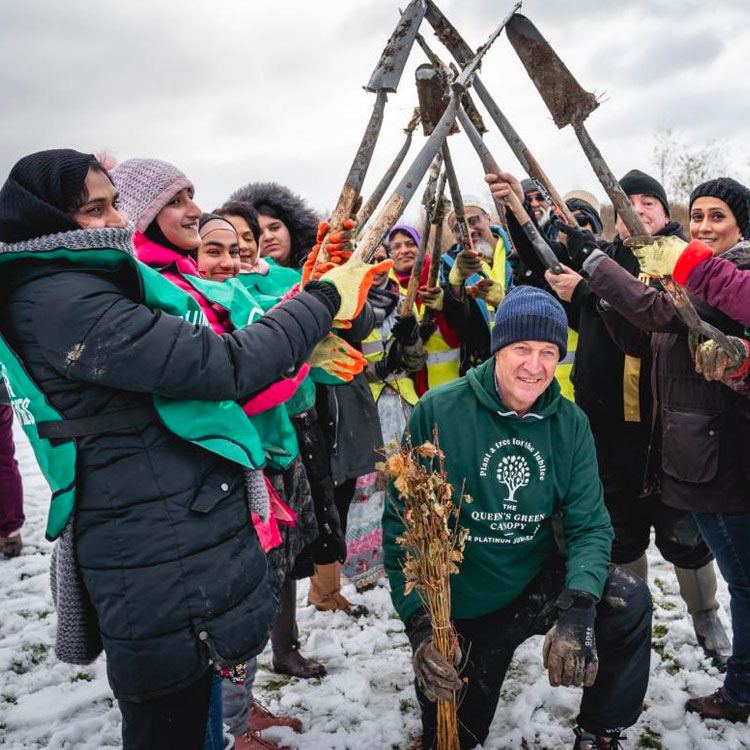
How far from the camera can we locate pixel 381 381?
12.5 ft

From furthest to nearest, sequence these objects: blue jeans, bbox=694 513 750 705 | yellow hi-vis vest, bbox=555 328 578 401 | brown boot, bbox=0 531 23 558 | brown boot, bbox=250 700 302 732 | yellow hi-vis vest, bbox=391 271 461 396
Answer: brown boot, bbox=0 531 23 558 < yellow hi-vis vest, bbox=391 271 461 396 < yellow hi-vis vest, bbox=555 328 578 401 < brown boot, bbox=250 700 302 732 < blue jeans, bbox=694 513 750 705

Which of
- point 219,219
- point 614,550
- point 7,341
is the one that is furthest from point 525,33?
point 614,550

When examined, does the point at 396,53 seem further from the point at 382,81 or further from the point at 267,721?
the point at 267,721

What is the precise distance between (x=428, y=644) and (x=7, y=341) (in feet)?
4.95

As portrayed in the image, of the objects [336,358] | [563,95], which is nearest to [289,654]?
[336,358]

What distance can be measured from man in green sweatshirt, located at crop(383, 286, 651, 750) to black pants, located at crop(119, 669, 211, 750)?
82 centimetres

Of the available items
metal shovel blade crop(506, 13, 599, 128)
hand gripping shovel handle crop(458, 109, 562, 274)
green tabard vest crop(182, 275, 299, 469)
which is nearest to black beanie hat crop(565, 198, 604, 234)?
hand gripping shovel handle crop(458, 109, 562, 274)

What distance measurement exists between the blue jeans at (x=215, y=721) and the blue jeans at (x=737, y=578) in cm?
196

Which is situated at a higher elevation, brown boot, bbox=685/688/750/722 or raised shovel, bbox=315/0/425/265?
raised shovel, bbox=315/0/425/265

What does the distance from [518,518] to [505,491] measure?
0.37ft

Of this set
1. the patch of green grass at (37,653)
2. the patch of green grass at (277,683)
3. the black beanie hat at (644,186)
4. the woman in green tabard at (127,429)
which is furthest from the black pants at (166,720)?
the black beanie hat at (644,186)

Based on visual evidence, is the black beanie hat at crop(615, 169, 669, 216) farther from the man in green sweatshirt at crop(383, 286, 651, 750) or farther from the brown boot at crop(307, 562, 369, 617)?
the brown boot at crop(307, 562, 369, 617)

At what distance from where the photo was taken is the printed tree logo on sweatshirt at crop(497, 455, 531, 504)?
2260 millimetres

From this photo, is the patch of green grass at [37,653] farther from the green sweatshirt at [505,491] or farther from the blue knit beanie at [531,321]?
the blue knit beanie at [531,321]
